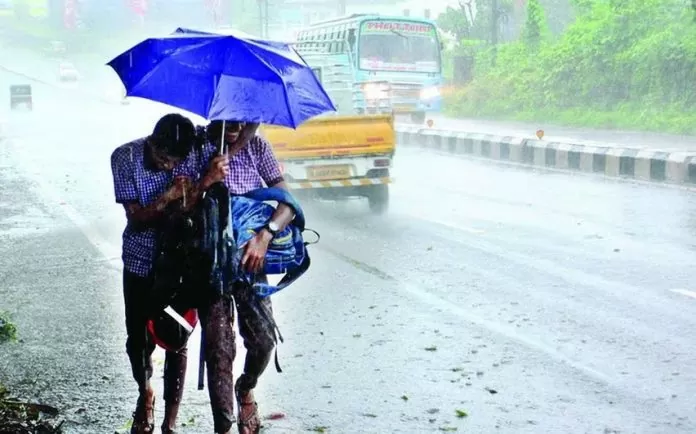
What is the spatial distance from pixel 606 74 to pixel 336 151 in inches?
771

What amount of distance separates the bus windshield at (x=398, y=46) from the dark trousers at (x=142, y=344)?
25610 mm

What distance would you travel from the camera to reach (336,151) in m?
13.3

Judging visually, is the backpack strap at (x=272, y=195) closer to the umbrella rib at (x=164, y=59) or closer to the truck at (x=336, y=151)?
the umbrella rib at (x=164, y=59)

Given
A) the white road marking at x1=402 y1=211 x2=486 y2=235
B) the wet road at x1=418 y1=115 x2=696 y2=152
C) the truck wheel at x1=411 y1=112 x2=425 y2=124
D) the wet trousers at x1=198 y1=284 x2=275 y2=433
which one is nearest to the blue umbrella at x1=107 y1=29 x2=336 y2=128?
the wet trousers at x1=198 y1=284 x2=275 y2=433

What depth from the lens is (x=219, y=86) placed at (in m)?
4.28

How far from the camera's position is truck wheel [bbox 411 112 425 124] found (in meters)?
32.8

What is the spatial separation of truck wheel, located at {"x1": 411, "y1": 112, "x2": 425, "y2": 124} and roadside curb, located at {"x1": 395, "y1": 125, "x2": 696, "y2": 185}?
5.98 meters

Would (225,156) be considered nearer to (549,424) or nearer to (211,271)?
(211,271)

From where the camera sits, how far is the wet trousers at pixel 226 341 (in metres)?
4.53

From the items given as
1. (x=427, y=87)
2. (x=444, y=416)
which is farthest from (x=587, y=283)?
(x=427, y=87)

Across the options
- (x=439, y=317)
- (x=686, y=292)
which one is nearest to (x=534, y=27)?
(x=686, y=292)

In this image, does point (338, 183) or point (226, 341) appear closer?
point (226, 341)

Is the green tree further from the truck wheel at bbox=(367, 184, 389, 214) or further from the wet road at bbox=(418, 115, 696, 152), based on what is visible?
the truck wheel at bbox=(367, 184, 389, 214)

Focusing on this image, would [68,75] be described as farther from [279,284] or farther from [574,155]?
[279,284]
